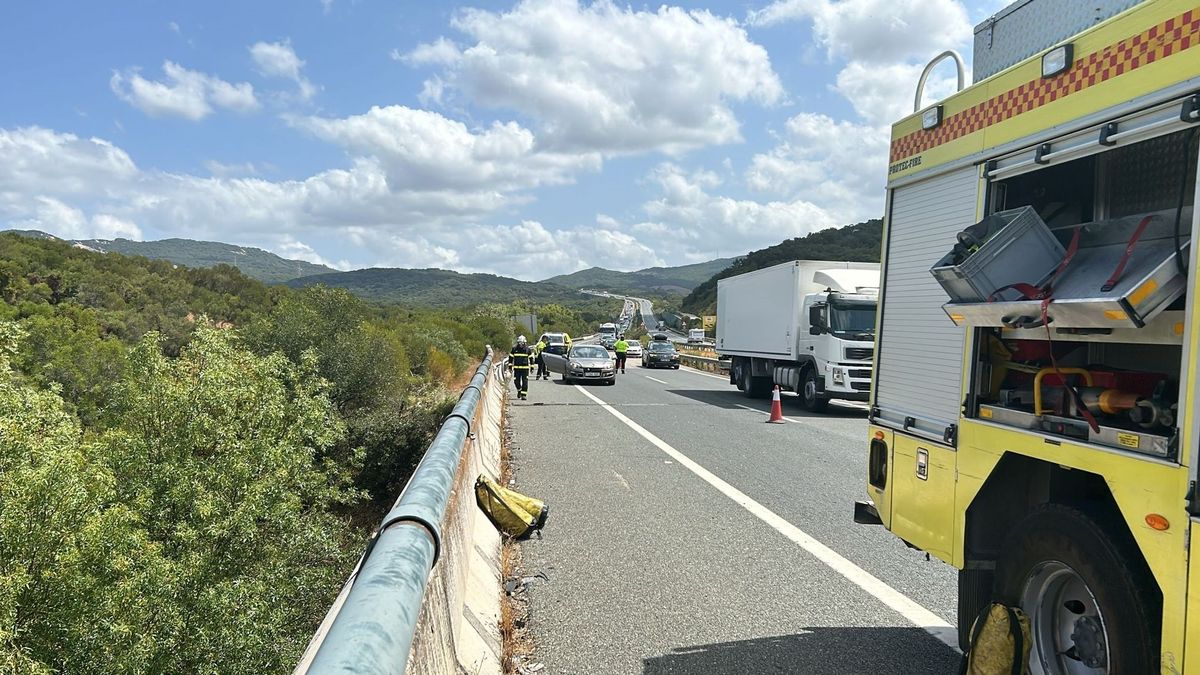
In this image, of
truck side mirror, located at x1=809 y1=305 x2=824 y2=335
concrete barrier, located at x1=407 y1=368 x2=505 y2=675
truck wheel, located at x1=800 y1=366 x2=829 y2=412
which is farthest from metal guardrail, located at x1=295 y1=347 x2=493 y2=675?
truck wheel, located at x1=800 y1=366 x2=829 y2=412

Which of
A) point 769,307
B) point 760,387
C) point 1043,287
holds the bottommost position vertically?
point 760,387

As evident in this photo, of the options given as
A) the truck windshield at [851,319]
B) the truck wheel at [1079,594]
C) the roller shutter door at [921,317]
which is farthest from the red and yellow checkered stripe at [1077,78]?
the truck windshield at [851,319]

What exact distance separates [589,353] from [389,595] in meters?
25.3

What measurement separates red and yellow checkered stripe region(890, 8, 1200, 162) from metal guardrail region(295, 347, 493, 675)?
311cm

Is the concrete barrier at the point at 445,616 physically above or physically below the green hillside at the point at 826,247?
below

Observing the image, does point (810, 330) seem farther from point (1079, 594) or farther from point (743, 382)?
point (1079, 594)

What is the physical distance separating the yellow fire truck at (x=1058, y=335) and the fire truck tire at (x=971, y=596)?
1 centimetres

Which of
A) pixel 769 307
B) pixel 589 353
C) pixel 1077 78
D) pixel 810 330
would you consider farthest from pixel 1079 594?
pixel 589 353

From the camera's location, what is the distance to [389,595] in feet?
6.82

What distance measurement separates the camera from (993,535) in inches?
147

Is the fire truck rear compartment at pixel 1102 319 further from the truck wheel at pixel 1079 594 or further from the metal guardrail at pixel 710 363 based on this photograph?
the metal guardrail at pixel 710 363

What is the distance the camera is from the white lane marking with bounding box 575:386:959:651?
458 centimetres

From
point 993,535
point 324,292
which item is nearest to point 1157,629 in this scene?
point 993,535

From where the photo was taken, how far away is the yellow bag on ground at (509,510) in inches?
236
